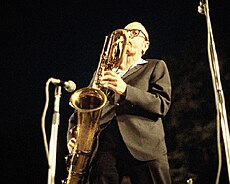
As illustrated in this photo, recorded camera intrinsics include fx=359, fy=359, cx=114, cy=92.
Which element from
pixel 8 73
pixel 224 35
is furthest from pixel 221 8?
pixel 8 73

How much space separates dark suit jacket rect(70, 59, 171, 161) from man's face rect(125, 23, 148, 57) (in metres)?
0.26

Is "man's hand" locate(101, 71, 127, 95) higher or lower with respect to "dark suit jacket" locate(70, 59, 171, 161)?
higher

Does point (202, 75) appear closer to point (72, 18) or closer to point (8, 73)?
point (72, 18)

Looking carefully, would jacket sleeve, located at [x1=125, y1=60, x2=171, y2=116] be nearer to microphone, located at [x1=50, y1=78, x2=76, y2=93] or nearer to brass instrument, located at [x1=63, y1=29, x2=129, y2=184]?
brass instrument, located at [x1=63, y1=29, x2=129, y2=184]

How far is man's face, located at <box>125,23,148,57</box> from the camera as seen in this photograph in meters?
2.57

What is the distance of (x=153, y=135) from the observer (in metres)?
2.08

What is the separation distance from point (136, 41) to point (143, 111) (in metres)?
0.67

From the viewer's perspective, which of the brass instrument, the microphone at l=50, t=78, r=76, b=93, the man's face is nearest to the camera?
the microphone at l=50, t=78, r=76, b=93

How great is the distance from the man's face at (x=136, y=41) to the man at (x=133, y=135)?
13.4 inches

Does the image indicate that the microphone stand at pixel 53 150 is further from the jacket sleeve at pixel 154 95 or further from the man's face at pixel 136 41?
the man's face at pixel 136 41

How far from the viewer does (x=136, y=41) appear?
8.55ft

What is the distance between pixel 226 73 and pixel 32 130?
2.33 m

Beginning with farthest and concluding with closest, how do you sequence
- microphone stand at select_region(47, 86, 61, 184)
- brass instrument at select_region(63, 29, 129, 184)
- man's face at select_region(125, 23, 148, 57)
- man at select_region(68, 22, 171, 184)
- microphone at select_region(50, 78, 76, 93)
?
man's face at select_region(125, 23, 148, 57), brass instrument at select_region(63, 29, 129, 184), man at select_region(68, 22, 171, 184), microphone at select_region(50, 78, 76, 93), microphone stand at select_region(47, 86, 61, 184)

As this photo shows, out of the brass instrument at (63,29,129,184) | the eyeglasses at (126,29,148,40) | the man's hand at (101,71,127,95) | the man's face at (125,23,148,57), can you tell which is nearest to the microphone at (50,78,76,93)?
the man's hand at (101,71,127,95)
